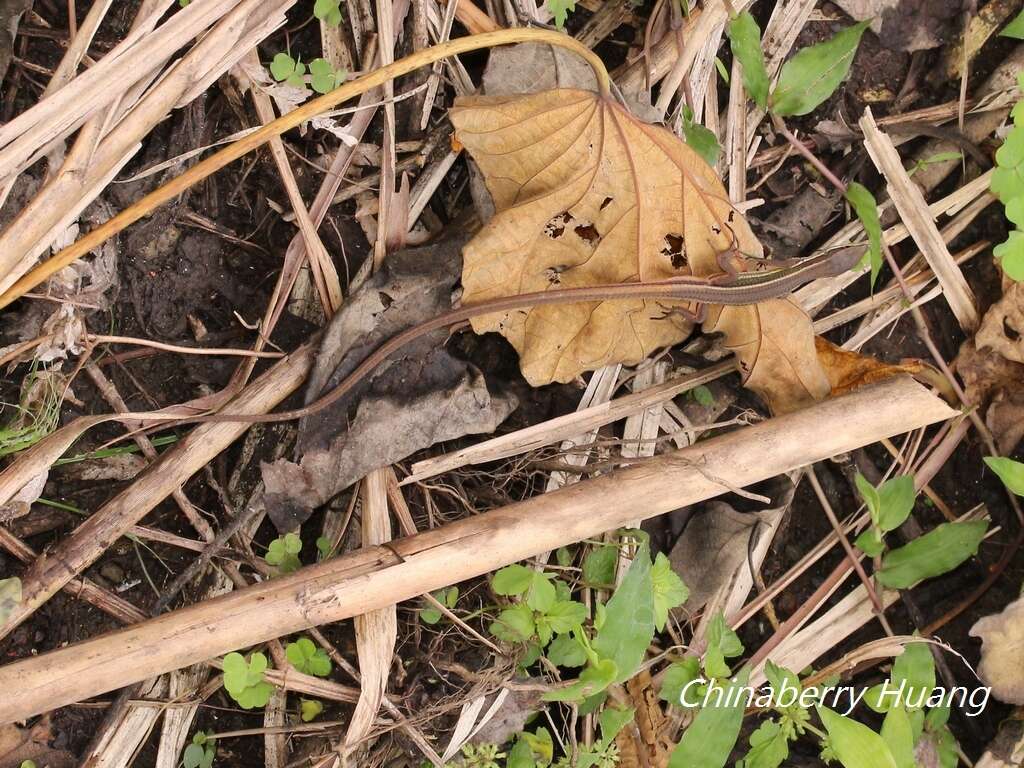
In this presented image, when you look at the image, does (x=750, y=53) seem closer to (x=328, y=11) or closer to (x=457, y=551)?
(x=328, y=11)

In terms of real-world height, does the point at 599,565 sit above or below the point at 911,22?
below

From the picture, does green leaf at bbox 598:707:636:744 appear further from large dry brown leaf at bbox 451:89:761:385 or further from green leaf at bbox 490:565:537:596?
large dry brown leaf at bbox 451:89:761:385

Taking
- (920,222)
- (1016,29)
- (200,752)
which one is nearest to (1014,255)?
(920,222)

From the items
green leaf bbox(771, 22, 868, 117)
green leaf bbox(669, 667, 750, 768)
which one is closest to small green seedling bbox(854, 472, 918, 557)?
green leaf bbox(669, 667, 750, 768)

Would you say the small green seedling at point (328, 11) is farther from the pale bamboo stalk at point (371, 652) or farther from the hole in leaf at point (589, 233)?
the pale bamboo stalk at point (371, 652)

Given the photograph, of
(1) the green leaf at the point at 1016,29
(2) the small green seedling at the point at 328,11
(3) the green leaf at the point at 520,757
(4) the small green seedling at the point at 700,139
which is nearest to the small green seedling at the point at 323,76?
(2) the small green seedling at the point at 328,11

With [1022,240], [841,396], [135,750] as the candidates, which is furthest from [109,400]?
[1022,240]

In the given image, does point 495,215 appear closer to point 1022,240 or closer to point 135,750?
point 1022,240
